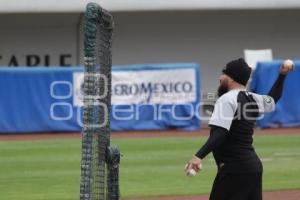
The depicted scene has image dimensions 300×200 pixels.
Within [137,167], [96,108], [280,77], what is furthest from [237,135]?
[137,167]

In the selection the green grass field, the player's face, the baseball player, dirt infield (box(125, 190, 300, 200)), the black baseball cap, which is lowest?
dirt infield (box(125, 190, 300, 200))

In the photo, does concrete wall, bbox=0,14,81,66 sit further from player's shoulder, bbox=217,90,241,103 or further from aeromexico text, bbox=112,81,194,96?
player's shoulder, bbox=217,90,241,103

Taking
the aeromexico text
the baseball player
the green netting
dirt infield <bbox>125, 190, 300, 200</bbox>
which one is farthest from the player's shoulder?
the aeromexico text

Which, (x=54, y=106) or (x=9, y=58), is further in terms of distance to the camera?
(x=9, y=58)

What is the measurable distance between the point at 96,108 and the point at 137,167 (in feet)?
24.5

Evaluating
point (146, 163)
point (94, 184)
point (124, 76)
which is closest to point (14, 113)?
point (124, 76)

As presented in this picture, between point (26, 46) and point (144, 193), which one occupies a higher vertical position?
point (26, 46)

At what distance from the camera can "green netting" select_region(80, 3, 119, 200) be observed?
5973 millimetres

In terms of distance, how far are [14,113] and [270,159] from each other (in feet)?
30.2

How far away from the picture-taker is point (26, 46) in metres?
27.8

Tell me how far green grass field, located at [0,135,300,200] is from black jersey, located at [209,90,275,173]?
Result: 4.75m

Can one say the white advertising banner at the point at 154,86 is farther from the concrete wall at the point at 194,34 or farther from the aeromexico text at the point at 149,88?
the concrete wall at the point at 194,34

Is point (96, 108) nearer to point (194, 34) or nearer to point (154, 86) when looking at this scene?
point (154, 86)

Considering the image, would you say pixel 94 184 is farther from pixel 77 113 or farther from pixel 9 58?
pixel 9 58
